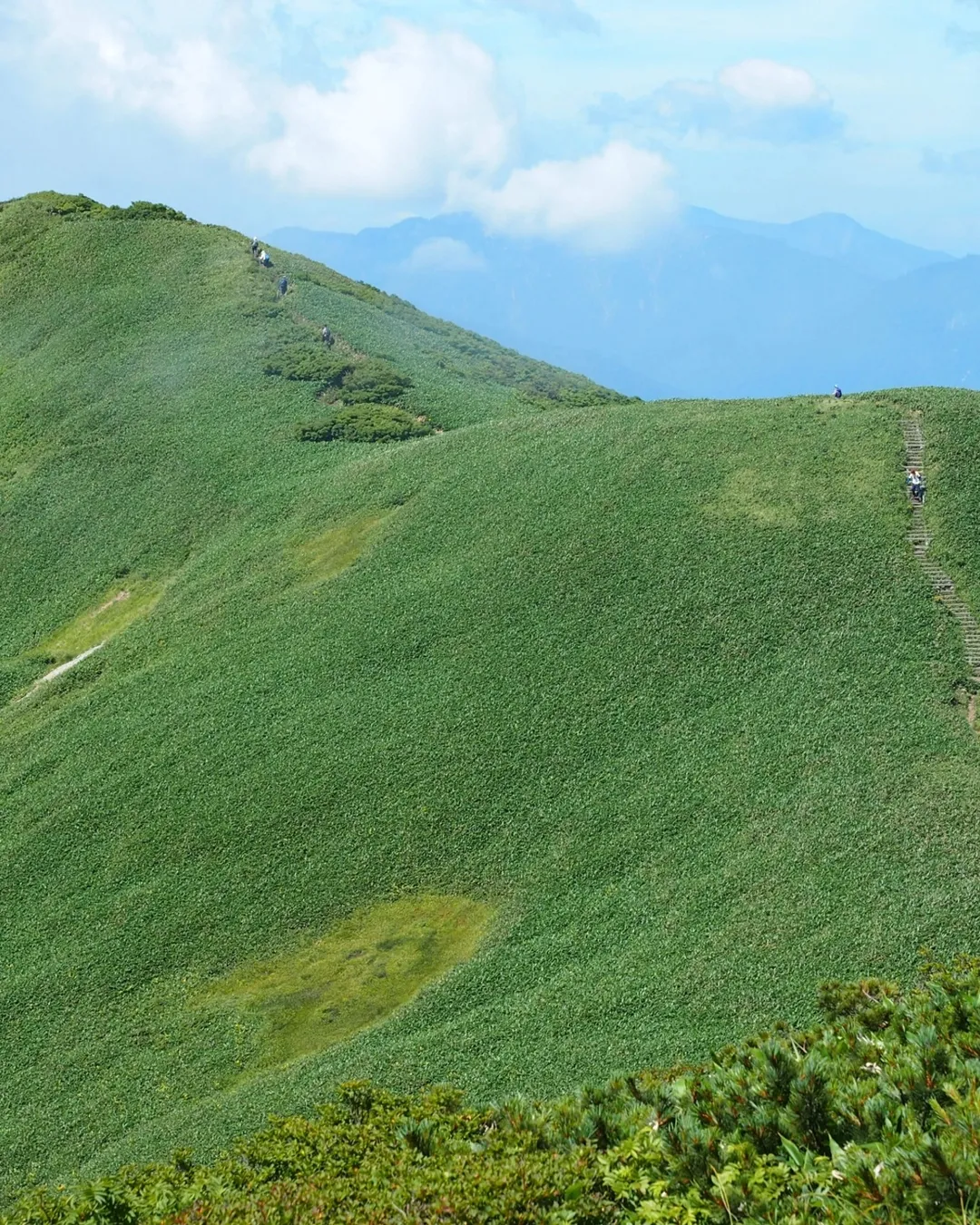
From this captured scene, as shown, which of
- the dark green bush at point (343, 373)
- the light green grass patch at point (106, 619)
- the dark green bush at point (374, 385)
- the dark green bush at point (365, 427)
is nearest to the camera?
the light green grass patch at point (106, 619)

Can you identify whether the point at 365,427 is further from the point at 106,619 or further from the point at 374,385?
the point at 106,619

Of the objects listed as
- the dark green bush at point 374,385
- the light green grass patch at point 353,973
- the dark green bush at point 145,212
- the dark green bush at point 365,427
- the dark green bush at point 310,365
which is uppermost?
the dark green bush at point 145,212

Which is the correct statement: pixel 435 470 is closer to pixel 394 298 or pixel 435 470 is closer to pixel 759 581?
pixel 759 581

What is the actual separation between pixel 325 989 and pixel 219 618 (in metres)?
21.9

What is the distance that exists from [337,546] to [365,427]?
1559 cm

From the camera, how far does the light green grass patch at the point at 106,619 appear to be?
56.7 m

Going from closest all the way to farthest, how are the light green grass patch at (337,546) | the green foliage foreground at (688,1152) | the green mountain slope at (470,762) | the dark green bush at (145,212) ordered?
the green foliage foreground at (688,1152) → the green mountain slope at (470,762) → the light green grass patch at (337,546) → the dark green bush at (145,212)

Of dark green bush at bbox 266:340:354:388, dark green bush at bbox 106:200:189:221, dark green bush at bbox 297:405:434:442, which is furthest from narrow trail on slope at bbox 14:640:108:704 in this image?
dark green bush at bbox 106:200:189:221

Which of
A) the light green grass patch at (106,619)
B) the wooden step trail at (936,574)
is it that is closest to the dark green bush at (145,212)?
the light green grass patch at (106,619)

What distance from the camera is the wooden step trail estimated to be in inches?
1656

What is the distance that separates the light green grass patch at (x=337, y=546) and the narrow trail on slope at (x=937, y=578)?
943 inches

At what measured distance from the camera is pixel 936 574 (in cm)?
4512

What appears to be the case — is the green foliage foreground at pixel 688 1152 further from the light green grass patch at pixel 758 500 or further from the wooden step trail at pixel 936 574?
the light green grass patch at pixel 758 500

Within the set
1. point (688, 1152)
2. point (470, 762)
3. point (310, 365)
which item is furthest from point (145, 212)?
point (688, 1152)
